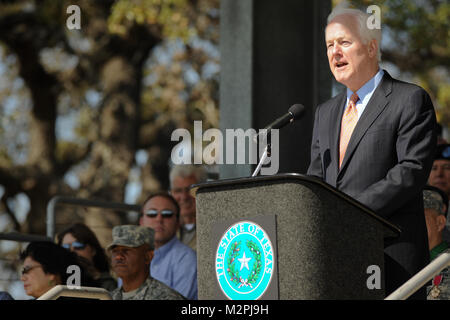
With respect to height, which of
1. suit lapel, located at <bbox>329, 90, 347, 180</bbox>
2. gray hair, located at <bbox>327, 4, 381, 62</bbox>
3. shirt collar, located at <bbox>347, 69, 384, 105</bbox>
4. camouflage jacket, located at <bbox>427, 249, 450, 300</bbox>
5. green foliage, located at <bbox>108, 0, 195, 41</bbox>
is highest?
green foliage, located at <bbox>108, 0, 195, 41</bbox>

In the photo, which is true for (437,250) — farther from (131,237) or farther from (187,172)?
(187,172)

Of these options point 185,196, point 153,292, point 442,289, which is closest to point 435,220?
point 442,289

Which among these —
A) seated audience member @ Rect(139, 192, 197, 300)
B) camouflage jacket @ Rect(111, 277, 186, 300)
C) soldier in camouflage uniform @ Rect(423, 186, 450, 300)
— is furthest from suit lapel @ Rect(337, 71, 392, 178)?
seated audience member @ Rect(139, 192, 197, 300)

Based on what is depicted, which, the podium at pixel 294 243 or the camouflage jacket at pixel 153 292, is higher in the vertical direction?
the podium at pixel 294 243

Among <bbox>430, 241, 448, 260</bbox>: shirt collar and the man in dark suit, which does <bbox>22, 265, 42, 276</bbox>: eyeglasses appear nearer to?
<bbox>430, 241, 448, 260</bbox>: shirt collar

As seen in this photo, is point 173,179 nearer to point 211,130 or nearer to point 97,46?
point 211,130

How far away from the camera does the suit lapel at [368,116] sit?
3.58 meters

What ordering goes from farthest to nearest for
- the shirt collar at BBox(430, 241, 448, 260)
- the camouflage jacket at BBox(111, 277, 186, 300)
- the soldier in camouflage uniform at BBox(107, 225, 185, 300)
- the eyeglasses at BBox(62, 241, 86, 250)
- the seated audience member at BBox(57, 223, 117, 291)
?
the eyeglasses at BBox(62, 241, 86, 250)
the seated audience member at BBox(57, 223, 117, 291)
the soldier in camouflage uniform at BBox(107, 225, 185, 300)
the camouflage jacket at BBox(111, 277, 186, 300)
the shirt collar at BBox(430, 241, 448, 260)

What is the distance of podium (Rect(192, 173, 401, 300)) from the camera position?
3189 mm

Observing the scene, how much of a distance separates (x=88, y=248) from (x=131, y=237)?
863 millimetres

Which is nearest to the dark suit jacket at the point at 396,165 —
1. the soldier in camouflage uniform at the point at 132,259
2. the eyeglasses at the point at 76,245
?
the soldier in camouflage uniform at the point at 132,259

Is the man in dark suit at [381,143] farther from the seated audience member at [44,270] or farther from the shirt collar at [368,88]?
the seated audience member at [44,270]

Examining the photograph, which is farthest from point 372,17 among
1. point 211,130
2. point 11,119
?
point 11,119

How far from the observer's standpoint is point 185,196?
7.04m
